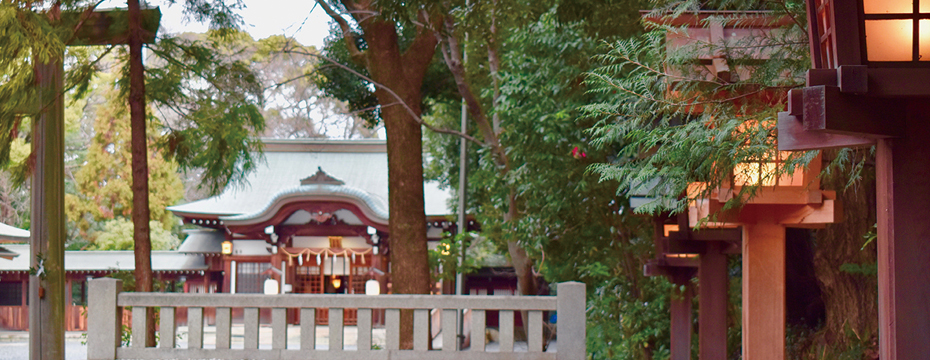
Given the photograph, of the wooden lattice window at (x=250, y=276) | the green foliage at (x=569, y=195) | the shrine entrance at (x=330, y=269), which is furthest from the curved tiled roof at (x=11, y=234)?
the wooden lattice window at (x=250, y=276)

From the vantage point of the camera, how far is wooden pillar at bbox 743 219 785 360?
14.5 ft

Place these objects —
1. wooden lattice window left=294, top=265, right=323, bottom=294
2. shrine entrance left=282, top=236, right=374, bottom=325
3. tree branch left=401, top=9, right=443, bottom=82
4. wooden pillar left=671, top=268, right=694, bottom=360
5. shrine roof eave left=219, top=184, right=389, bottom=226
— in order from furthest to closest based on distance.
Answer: wooden lattice window left=294, top=265, right=323, bottom=294
shrine entrance left=282, top=236, right=374, bottom=325
shrine roof eave left=219, top=184, right=389, bottom=226
tree branch left=401, top=9, right=443, bottom=82
wooden pillar left=671, top=268, right=694, bottom=360

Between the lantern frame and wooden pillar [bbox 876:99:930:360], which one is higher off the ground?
the lantern frame

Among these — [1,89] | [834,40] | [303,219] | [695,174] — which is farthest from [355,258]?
[834,40]

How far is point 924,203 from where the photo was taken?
92.1 inches

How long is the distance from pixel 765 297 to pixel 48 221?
6.41 m

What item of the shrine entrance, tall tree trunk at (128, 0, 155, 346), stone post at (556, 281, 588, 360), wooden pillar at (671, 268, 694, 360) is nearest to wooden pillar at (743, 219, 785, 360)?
stone post at (556, 281, 588, 360)

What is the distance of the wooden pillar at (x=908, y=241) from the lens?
2.33 m

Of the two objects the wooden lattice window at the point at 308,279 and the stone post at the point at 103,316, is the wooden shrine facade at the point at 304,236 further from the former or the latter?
the stone post at the point at 103,316

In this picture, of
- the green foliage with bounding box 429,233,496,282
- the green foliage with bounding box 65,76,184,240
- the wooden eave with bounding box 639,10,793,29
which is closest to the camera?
the wooden eave with bounding box 639,10,793,29

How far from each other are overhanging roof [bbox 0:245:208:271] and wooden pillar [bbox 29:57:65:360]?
1195cm

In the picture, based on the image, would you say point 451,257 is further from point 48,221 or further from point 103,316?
point 103,316

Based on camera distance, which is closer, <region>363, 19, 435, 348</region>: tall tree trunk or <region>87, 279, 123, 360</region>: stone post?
<region>87, 279, 123, 360</region>: stone post

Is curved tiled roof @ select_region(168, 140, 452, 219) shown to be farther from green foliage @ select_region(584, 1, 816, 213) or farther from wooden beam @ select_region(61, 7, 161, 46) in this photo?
green foliage @ select_region(584, 1, 816, 213)
